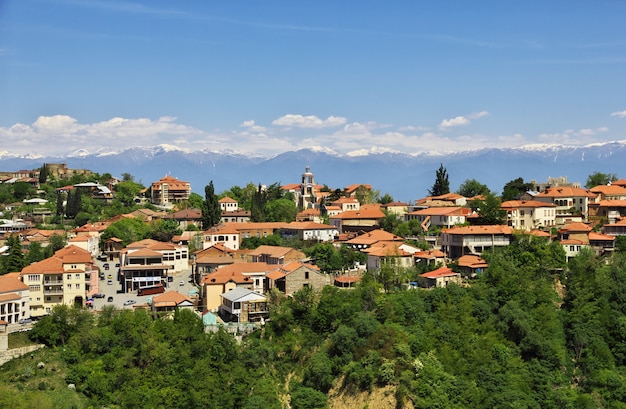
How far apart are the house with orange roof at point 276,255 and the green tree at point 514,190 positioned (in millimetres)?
14247

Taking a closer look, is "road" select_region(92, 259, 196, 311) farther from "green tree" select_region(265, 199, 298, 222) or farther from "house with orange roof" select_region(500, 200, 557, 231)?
"house with orange roof" select_region(500, 200, 557, 231)

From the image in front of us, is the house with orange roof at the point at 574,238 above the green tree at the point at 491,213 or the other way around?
the other way around

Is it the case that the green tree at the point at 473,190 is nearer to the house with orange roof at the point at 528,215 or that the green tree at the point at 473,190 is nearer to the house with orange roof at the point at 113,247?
the house with orange roof at the point at 528,215

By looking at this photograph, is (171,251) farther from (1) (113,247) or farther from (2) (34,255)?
(2) (34,255)

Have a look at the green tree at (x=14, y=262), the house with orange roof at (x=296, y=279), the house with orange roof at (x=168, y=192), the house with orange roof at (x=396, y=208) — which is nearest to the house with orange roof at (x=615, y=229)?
the house with orange roof at (x=396, y=208)

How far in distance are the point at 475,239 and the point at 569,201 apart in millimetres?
9320

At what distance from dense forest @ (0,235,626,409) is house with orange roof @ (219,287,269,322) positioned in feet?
1.73

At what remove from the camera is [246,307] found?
27.0m

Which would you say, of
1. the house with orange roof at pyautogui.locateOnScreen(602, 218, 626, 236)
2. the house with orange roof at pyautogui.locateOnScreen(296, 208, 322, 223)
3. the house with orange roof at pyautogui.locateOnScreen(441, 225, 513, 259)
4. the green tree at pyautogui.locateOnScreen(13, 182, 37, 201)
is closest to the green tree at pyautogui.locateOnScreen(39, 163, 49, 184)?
the green tree at pyautogui.locateOnScreen(13, 182, 37, 201)

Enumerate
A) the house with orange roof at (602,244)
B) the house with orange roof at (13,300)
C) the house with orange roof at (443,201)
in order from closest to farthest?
the house with orange roof at (13,300) < the house with orange roof at (602,244) < the house with orange roof at (443,201)

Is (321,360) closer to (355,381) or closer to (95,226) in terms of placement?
(355,381)

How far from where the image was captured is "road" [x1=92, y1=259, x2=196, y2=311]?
94.6ft

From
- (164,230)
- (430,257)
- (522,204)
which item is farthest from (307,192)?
(430,257)

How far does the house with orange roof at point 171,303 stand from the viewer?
27.0 meters
